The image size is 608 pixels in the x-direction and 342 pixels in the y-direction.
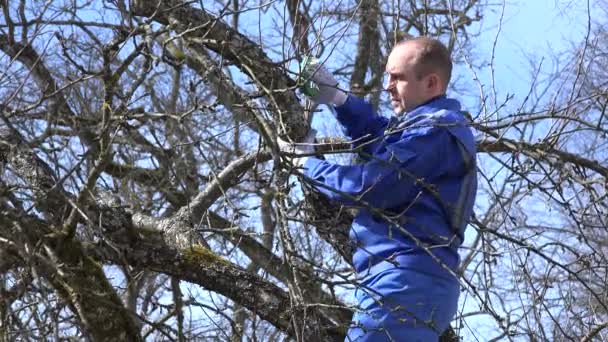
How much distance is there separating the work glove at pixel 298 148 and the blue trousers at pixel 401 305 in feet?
1.68

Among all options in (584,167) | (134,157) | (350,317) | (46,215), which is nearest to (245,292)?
(350,317)

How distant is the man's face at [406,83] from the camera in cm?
405

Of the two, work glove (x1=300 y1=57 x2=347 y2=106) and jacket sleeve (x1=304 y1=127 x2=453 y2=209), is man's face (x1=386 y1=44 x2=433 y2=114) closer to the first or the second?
work glove (x1=300 y1=57 x2=347 y2=106)

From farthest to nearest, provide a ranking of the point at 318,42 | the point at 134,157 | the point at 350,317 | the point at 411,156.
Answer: the point at 134,157 → the point at 350,317 → the point at 318,42 → the point at 411,156

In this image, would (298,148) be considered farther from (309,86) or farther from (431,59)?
(431,59)

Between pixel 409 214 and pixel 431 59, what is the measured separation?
2.29 feet

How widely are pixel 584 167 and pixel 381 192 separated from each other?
172 cm

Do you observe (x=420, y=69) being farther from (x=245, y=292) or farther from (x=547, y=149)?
(x=245, y=292)

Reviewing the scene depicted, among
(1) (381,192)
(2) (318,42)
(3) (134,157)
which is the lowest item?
(1) (381,192)

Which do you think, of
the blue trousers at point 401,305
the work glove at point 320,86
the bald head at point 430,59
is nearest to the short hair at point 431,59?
the bald head at point 430,59

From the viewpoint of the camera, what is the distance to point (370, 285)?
12.1 feet

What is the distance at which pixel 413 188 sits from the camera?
146 inches

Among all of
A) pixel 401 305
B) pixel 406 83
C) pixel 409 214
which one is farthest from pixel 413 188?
pixel 406 83

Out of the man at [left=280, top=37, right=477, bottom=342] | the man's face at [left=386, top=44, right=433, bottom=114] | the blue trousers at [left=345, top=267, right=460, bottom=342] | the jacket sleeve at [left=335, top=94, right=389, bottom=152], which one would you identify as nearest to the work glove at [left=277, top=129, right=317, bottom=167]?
the man at [left=280, top=37, right=477, bottom=342]
